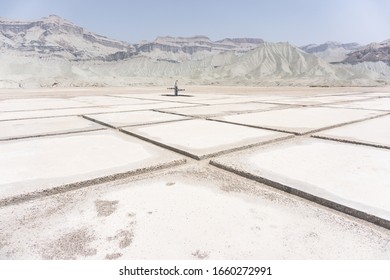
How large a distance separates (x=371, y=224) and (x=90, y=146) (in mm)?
2675

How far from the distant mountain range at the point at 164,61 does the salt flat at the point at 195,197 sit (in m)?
32.3

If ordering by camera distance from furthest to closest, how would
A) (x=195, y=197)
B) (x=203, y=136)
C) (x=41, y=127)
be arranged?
1. (x=41, y=127)
2. (x=203, y=136)
3. (x=195, y=197)

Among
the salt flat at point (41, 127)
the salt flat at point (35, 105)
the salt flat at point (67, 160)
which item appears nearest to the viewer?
the salt flat at point (67, 160)

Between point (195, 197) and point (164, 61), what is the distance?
89.2 meters

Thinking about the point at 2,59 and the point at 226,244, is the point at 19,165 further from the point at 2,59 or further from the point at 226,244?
the point at 2,59

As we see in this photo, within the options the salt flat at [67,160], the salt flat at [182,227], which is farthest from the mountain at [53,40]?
the salt flat at [182,227]

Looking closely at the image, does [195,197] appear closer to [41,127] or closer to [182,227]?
[182,227]

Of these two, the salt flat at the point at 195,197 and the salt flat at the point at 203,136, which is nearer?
the salt flat at the point at 195,197

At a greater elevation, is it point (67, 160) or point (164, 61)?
point (164, 61)

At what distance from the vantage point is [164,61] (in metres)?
87.7

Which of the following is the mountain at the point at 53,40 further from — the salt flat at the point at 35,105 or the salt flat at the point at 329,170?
the salt flat at the point at 329,170

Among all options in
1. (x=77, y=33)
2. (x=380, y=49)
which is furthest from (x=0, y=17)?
(x=380, y=49)

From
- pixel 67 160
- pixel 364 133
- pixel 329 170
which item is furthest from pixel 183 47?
pixel 329 170

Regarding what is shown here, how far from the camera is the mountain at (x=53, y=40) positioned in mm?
87625
